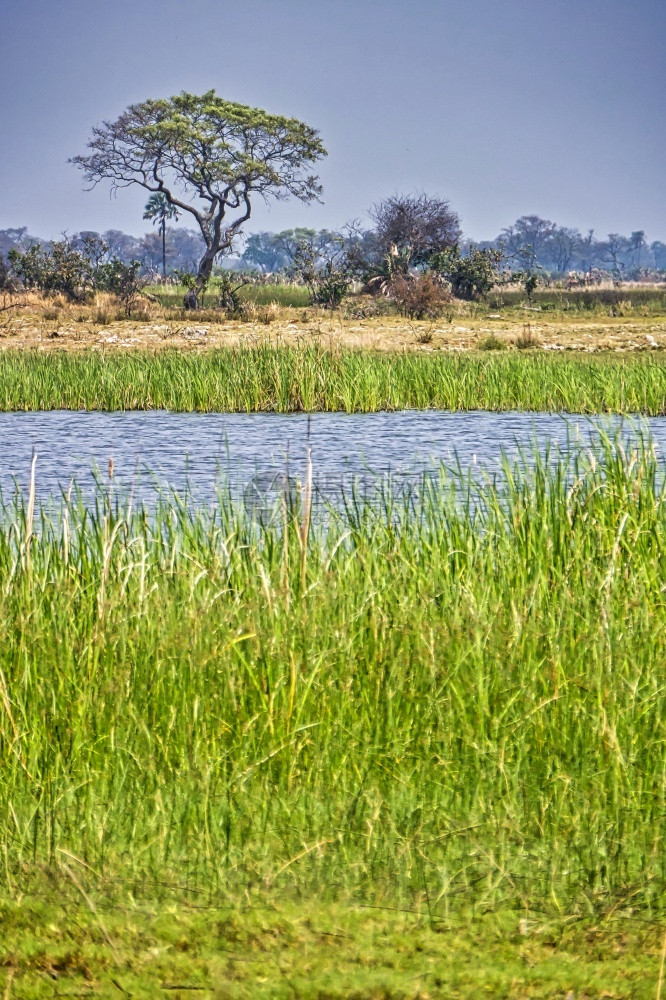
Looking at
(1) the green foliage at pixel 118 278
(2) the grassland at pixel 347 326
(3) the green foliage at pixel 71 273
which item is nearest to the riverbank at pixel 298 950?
(2) the grassland at pixel 347 326

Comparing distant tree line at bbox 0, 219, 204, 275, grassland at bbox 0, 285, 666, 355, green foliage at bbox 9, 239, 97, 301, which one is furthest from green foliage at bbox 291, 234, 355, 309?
distant tree line at bbox 0, 219, 204, 275

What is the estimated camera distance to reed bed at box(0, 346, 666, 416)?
19.5 m

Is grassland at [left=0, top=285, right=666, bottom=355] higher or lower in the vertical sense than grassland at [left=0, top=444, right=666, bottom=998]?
higher

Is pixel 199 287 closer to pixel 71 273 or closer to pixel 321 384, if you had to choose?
pixel 71 273

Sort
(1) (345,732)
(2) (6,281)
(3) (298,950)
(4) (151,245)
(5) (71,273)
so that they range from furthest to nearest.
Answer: (4) (151,245)
(2) (6,281)
(5) (71,273)
(1) (345,732)
(3) (298,950)

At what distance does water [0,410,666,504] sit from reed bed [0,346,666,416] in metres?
0.35

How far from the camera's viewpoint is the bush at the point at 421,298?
142 ft

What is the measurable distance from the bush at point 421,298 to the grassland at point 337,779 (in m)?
37.6

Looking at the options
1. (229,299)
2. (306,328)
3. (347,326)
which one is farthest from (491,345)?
(229,299)

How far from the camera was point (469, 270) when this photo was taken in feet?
172

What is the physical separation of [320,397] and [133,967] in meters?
17.3

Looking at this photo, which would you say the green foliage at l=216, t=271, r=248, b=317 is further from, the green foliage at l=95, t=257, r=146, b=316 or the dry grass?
the green foliage at l=95, t=257, r=146, b=316

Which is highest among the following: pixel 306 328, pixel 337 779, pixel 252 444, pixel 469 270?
pixel 469 270

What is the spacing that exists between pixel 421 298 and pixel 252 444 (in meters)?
28.1
